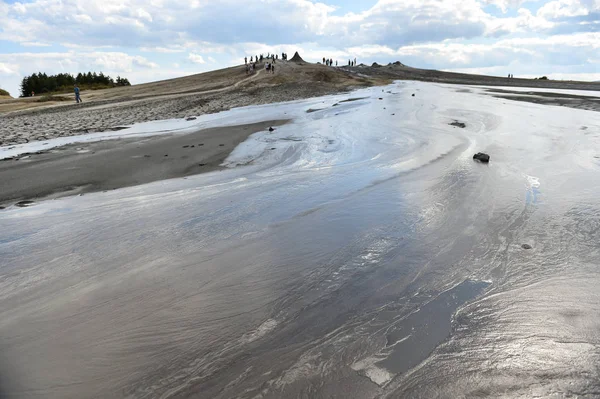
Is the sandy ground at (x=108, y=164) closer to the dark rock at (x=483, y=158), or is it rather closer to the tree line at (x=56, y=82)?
the dark rock at (x=483, y=158)

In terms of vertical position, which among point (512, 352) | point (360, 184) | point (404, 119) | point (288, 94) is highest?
point (288, 94)

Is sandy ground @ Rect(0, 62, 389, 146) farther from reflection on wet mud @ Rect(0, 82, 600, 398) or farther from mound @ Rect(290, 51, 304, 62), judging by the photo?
mound @ Rect(290, 51, 304, 62)

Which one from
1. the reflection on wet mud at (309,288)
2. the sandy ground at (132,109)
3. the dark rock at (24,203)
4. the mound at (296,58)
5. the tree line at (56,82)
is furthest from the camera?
the mound at (296,58)


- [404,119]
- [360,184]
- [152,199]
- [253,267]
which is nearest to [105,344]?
[253,267]

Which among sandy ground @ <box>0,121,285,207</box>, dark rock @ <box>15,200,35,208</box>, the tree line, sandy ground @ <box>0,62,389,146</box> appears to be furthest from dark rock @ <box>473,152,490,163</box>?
the tree line

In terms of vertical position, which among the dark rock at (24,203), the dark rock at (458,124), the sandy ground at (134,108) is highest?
the sandy ground at (134,108)

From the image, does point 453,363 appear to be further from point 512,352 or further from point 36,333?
point 36,333

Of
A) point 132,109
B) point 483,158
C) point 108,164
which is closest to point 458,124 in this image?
point 483,158

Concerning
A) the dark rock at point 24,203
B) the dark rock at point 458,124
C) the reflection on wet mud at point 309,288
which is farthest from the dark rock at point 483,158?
the dark rock at point 24,203

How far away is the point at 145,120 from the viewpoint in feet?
64.2

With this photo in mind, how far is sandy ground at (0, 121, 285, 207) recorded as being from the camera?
817 centimetres

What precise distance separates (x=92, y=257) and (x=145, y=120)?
16.0 meters

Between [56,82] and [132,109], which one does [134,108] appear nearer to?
[132,109]

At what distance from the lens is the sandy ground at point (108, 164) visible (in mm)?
8172
